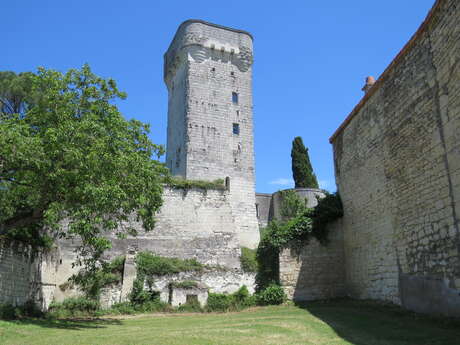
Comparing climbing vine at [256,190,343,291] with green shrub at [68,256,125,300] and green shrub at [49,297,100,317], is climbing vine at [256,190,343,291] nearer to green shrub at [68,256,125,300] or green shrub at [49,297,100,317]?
green shrub at [68,256,125,300]

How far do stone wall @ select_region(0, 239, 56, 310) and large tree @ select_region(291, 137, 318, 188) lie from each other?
2046 cm

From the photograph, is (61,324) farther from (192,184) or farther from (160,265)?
(192,184)

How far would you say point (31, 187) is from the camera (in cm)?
1146

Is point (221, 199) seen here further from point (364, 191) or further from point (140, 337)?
point (140, 337)

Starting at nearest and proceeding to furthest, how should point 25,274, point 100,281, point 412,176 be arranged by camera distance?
point 412,176 → point 25,274 → point 100,281

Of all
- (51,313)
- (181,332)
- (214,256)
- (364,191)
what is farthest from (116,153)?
(214,256)

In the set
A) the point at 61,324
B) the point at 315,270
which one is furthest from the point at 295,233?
the point at 61,324

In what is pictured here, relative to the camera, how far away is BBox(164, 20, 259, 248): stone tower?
1063 inches

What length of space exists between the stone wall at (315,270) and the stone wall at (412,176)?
812 mm

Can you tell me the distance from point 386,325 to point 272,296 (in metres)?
6.77

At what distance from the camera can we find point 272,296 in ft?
50.4

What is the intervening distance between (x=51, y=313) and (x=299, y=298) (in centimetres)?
937

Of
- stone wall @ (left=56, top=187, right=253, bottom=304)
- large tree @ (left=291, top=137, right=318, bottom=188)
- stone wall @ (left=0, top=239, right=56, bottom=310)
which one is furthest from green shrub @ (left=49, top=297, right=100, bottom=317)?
large tree @ (left=291, top=137, right=318, bottom=188)

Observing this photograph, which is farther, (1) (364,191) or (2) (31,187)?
(1) (364,191)
